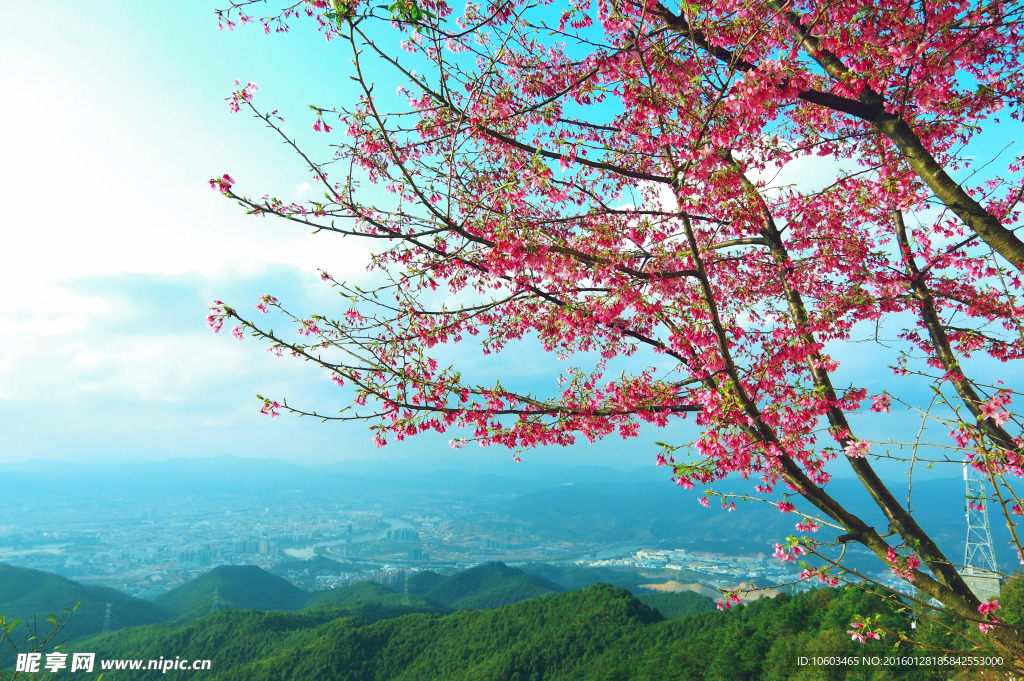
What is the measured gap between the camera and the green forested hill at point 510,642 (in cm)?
2294

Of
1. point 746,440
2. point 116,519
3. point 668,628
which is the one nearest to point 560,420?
point 746,440

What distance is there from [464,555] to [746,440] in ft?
437

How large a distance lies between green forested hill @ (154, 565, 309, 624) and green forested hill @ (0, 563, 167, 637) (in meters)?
4.12

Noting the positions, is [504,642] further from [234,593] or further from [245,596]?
[234,593]

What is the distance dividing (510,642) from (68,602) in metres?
63.0

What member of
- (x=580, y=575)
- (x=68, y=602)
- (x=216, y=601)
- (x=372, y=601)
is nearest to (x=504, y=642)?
(x=372, y=601)

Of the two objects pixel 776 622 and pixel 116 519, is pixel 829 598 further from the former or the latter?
pixel 116 519

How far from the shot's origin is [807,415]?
172 inches

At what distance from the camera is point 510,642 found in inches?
1646

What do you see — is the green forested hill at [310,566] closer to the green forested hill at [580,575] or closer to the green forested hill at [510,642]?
the green forested hill at [580,575]

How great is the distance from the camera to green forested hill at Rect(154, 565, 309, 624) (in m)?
70.1

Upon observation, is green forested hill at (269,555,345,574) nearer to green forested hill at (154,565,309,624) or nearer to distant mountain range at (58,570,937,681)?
green forested hill at (154,565,309,624)

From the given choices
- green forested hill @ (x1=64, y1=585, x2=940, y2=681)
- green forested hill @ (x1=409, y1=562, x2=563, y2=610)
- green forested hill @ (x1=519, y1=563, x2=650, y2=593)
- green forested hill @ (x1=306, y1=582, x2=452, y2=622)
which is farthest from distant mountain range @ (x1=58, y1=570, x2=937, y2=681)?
green forested hill @ (x1=519, y1=563, x2=650, y2=593)

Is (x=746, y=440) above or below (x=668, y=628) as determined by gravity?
above
